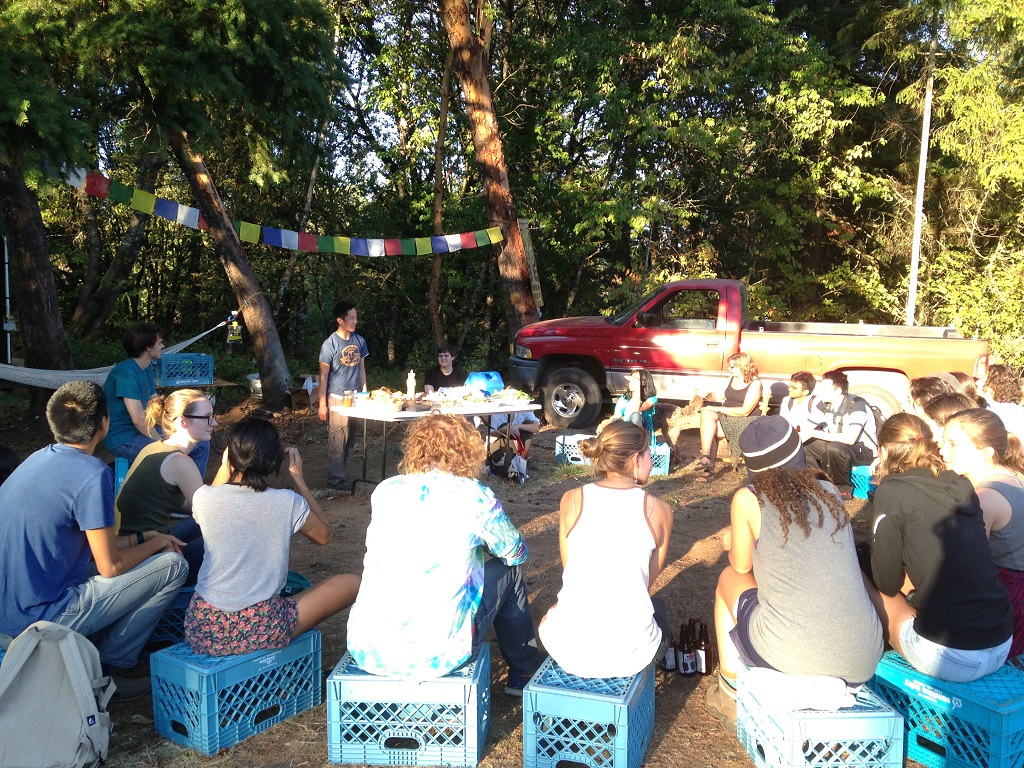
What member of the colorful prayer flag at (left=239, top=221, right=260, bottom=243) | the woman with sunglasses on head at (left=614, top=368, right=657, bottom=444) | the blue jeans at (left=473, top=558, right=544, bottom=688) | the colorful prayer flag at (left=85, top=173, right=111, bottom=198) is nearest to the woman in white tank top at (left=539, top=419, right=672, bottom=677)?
the blue jeans at (left=473, top=558, right=544, bottom=688)

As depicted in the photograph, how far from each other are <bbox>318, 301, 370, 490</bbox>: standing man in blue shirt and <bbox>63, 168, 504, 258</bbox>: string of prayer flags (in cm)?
271

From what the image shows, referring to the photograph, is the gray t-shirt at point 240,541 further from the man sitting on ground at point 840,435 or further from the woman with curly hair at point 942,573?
the man sitting on ground at point 840,435

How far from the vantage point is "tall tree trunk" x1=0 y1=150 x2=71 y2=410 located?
9203 mm

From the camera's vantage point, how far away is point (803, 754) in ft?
8.56

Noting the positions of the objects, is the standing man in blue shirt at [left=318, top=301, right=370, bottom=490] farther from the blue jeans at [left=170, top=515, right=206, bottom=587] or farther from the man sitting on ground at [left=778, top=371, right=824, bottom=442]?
the man sitting on ground at [left=778, top=371, right=824, bottom=442]

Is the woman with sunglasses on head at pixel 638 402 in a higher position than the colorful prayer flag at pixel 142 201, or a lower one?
lower

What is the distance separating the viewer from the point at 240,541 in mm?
2992

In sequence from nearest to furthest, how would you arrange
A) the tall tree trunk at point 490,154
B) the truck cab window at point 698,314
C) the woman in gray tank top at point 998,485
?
the woman in gray tank top at point 998,485 < the truck cab window at point 698,314 < the tall tree trunk at point 490,154

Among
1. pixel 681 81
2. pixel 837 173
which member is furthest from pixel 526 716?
pixel 837 173

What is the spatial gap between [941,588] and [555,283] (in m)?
13.1

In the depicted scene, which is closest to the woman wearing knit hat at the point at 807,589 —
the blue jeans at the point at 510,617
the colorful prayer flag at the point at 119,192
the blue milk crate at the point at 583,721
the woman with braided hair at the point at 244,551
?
the blue milk crate at the point at 583,721

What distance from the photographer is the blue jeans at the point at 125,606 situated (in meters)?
3.09

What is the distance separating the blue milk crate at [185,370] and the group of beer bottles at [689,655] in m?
6.81

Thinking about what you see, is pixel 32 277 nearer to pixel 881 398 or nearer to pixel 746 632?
pixel 746 632
